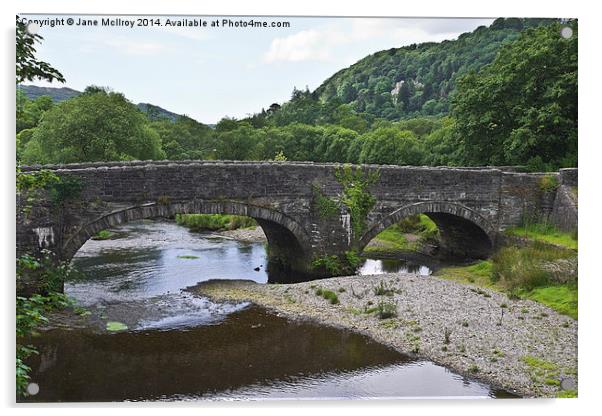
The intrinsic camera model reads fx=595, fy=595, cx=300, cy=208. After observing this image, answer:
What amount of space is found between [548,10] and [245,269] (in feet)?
46.5

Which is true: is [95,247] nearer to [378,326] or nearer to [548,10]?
[378,326]

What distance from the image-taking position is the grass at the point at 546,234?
1709cm

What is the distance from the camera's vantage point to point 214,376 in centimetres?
1110

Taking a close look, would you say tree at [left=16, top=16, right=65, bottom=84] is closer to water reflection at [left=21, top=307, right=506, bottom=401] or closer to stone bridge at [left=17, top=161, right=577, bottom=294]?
water reflection at [left=21, top=307, right=506, bottom=401]

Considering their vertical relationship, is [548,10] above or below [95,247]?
above

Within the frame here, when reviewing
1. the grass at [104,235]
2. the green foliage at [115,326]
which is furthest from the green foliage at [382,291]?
the grass at [104,235]

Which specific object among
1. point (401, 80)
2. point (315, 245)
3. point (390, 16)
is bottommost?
point (315, 245)

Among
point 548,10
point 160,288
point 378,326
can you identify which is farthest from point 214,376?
point 548,10

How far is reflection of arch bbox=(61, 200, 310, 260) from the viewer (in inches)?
599

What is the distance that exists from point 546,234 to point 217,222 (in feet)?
55.0

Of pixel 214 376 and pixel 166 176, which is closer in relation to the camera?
pixel 214 376

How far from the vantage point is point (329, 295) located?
1581 cm

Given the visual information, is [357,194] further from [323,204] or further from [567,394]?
[567,394]

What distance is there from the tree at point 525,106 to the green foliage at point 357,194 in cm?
614
